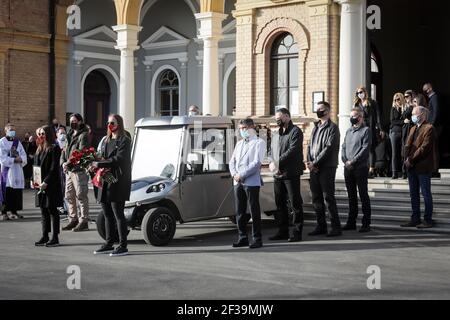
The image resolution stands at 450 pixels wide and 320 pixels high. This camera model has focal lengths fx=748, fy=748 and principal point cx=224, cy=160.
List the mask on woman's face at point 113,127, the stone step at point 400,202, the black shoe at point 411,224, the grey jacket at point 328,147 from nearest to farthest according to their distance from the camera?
the mask on woman's face at point 113,127 → the grey jacket at point 328,147 → the black shoe at point 411,224 → the stone step at point 400,202

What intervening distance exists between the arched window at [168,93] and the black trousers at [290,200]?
17.4 metres

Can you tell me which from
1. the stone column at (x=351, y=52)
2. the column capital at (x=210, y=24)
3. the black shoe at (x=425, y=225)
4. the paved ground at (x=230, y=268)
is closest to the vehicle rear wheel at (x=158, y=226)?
the paved ground at (x=230, y=268)

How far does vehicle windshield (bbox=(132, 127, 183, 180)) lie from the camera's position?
443 inches

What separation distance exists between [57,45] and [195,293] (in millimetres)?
19749

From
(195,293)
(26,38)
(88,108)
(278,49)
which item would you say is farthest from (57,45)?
(195,293)

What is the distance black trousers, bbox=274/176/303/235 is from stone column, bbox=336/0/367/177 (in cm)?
505

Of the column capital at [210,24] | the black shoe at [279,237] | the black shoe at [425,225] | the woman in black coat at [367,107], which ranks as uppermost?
the column capital at [210,24]

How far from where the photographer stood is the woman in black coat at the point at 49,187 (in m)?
10.5

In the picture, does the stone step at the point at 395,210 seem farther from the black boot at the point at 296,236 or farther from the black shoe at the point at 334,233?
the black boot at the point at 296,236

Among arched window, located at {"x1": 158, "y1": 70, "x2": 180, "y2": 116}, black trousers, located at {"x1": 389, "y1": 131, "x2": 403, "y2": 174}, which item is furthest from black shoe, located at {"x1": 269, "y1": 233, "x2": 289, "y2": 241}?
arched window, located at {"x1": 158, "y1": 70, "x2": 180, "y2": 116}

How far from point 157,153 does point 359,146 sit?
3159mm

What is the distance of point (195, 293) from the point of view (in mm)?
7180

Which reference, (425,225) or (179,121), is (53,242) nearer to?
(179,121)

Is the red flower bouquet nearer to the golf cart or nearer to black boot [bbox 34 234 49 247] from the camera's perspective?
the golf cart
